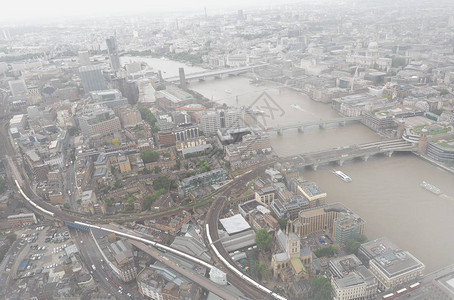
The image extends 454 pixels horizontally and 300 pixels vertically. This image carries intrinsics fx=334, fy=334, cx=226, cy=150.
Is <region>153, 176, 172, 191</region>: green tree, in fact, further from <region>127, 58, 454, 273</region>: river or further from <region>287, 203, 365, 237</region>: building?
<region>127, 58, 454, 273</region>: river

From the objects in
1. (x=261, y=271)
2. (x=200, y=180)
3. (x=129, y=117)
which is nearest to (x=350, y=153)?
(x=200, y=180)

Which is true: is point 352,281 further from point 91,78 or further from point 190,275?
point 91,78

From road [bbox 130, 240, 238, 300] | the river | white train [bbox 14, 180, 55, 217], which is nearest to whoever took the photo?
road [bbox 130, 240, 238, 300]

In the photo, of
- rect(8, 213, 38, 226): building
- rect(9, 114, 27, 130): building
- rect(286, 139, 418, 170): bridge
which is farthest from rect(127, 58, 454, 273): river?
rect(9, 114, 27, 130): building

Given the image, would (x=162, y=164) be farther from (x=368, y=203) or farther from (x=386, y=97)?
(x=386, y=97)

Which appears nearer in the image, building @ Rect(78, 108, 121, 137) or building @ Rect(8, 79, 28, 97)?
building @ Rect(78, 108, 121, 137)

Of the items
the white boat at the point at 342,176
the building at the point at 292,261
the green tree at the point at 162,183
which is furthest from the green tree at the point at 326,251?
the green tree at the point at 162,183

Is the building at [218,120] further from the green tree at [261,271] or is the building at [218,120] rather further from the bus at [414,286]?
the bus at [414,286]
